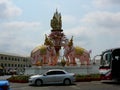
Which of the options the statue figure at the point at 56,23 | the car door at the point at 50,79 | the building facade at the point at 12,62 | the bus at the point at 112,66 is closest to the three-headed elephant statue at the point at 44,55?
the statue figure at the point at 56,23

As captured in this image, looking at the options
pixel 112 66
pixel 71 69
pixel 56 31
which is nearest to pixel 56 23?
pixel 56 31

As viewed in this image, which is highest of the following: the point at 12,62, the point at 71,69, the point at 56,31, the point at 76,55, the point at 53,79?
the point at 56,31

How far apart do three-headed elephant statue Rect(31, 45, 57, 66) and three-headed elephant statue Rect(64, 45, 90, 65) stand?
7.08 feet

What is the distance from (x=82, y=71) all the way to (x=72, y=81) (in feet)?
64.9

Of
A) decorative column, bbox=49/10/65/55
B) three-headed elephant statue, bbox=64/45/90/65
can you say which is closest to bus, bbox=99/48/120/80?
three-headed elephant statue, bbox=64/45/90/65

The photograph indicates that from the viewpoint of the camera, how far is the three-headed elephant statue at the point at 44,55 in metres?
54.2

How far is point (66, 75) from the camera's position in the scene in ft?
100

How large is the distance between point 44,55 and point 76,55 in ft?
17.6

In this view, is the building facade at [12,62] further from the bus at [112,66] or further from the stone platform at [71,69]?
the bus at [112,66]

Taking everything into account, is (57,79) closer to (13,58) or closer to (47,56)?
(47,56)

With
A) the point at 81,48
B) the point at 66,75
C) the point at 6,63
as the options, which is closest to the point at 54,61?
the point at 81,48

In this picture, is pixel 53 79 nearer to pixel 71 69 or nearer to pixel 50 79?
pixel 50 79

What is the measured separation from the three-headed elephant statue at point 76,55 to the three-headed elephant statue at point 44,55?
2.16 m

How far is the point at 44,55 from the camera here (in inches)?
2152
